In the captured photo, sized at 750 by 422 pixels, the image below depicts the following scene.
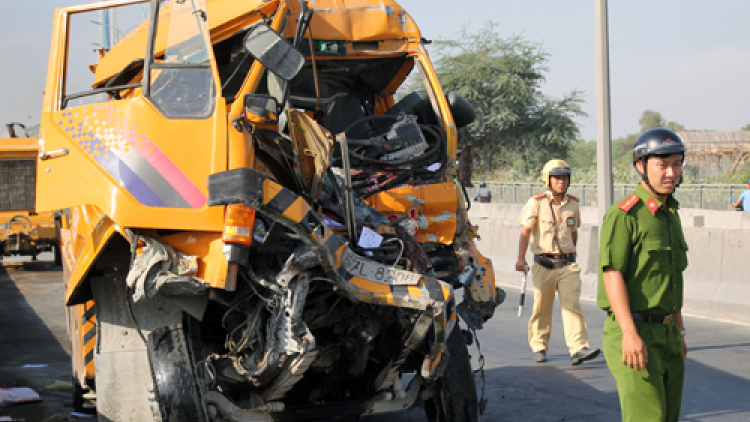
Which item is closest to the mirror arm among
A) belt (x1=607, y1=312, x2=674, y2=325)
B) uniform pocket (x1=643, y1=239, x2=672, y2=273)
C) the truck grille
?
uniform pocket (x1=643, y1=239, x2=672, y2=273)

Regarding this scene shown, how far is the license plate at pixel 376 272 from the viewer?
169 inches

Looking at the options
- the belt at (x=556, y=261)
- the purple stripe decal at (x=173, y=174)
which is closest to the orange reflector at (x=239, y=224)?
the purple stripe decal at (x=173, y=174)

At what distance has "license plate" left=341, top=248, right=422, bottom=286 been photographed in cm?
430

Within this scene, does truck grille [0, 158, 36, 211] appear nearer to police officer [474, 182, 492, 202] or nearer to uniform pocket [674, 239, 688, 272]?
police officer [474, 182, 492, 202]

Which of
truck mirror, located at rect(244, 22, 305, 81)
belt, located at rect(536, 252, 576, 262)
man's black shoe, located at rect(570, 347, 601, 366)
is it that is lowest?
man's black shoe, located at rect(570, 347, 601, 366)

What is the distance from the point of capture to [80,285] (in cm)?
477

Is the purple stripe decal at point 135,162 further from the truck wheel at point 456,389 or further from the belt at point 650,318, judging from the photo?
the belt at point 650,318

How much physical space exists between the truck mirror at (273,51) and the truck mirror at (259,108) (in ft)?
0.89

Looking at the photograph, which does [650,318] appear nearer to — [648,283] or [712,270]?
[648,283]

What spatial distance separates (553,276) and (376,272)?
4203 mm

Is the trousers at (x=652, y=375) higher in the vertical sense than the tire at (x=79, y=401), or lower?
higher

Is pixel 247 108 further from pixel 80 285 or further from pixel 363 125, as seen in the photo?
pixel 363 125

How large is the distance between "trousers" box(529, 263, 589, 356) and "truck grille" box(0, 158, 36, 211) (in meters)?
13.4

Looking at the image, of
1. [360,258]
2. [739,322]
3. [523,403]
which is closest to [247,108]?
[360,258]
